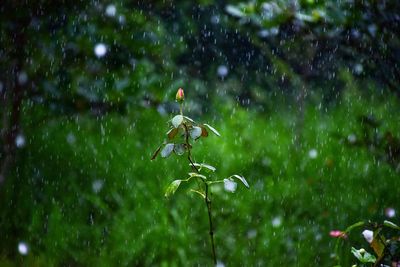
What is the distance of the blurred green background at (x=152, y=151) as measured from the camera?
2.63 m

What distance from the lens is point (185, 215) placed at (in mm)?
2775

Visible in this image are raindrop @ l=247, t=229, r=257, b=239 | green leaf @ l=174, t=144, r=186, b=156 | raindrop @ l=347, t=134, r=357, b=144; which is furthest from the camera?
raindrop @ l=347, t=134, r=357, b=144

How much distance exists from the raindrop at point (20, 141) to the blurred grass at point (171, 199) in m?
0.03

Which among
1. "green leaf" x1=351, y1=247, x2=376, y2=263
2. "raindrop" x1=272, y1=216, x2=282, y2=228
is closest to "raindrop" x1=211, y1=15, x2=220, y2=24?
"raindrop" x1=272, y1=216, x2=282, y2=228

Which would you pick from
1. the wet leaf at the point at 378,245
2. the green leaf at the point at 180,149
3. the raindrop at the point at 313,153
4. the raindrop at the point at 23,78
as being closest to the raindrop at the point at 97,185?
the raindrop at the point at 23,78

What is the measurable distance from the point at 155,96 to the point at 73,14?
628mm

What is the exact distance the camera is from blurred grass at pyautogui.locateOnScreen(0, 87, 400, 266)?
2668 millimetres

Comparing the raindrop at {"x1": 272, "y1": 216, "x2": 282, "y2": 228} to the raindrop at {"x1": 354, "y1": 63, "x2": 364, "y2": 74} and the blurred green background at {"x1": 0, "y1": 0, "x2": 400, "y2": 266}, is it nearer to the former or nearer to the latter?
the blurred green background at {"x1": 0, "y1": 0, "x2": 400, "y2": 266}

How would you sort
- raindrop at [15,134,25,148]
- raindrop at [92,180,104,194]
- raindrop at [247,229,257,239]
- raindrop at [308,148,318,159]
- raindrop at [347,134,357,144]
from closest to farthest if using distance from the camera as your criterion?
raindrop at [247,229,257,239] < raindrop at [92,180,104,194] < raindrop at [15,134,25,148] < raindrop at [308,148,318,159] < raindrop at [347,134,357,144]

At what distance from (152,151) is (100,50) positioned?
0.60 meters

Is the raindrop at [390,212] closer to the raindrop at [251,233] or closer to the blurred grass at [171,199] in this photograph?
the blurred grass at [171,199]

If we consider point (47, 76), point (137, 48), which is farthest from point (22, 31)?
point (137, 48)

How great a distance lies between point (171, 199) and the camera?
284 centimetres

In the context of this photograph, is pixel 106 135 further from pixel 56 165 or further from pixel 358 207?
pixel 358 207
